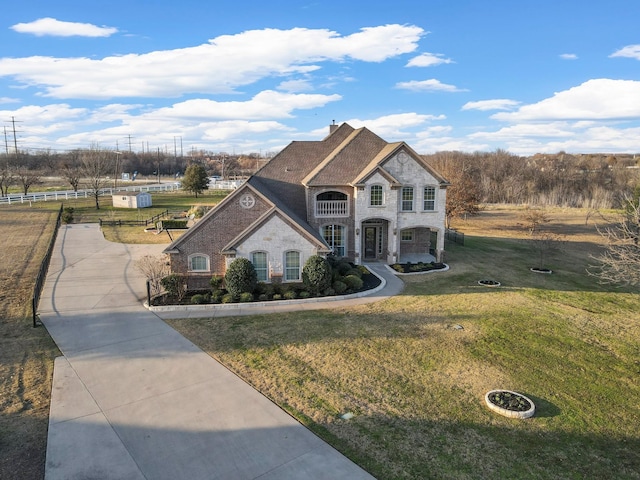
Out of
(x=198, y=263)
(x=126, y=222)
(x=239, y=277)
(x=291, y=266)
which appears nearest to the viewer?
(x=239, y=277)

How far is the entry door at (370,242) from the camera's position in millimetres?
29297

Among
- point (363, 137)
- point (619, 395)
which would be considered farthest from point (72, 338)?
point (363, 137)

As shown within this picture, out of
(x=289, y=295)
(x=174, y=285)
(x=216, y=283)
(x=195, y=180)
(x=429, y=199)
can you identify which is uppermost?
(x=195, y=180)

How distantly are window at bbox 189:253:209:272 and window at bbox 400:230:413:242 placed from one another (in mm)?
14067

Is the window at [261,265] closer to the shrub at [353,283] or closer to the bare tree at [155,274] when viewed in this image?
the shrub at [353,283]

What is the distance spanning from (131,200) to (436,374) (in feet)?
175

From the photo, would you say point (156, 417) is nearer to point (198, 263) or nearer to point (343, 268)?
point (198, 263)

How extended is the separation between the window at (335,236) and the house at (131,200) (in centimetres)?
3845

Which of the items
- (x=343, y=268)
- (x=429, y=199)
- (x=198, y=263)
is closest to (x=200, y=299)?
(x=198, y=263)

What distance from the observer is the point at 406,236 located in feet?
98.9

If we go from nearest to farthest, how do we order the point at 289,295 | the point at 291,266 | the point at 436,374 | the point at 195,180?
the point at 436,374 < the point at 289,295 < the point at 291,266 < the point at 195,180

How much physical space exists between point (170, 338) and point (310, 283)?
23.7 ft

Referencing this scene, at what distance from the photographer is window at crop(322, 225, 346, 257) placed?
2812cm

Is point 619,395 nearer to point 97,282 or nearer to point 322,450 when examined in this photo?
point 322,450
